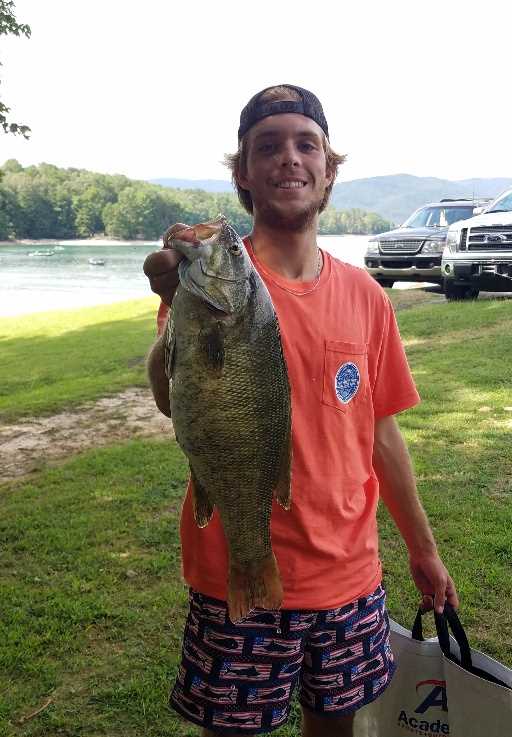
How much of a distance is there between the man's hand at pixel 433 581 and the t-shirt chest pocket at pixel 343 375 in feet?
2.15

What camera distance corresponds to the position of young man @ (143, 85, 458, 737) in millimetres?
1939

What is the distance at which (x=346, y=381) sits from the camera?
2.04 metres

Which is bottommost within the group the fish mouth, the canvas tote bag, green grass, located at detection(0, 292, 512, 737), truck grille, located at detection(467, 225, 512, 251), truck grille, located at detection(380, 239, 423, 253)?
green grass, located at detection(0, 292, 512, 737)

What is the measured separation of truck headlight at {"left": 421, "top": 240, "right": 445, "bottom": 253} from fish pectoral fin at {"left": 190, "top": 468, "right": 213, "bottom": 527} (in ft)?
46.0

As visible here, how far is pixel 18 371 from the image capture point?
11023mm

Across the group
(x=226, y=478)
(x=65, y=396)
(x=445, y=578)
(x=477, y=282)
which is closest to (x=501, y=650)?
A: (x=445, y=578)

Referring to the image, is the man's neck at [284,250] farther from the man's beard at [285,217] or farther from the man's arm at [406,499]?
the man's arm at [406,499]

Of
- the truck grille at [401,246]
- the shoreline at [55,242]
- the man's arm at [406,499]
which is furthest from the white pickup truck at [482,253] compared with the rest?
the shoreline at [55,242]

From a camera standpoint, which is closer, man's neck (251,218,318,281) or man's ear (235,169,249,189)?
man's neck (251,218,318,281)

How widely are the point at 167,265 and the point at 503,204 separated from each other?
13.3 m

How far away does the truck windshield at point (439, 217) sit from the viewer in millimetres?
16062

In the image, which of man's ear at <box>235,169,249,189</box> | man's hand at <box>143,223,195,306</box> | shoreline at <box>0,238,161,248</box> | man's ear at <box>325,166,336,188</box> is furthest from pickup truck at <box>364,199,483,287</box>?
shoreline at <box>0,238,161,248</box>

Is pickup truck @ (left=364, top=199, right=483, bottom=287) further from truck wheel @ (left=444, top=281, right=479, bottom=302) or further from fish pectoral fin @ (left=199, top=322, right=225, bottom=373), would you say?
fish pectoral fin @ (left=199, top=322, right=225, bottom=373)

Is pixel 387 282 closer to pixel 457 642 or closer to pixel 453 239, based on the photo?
pixel 453 239
